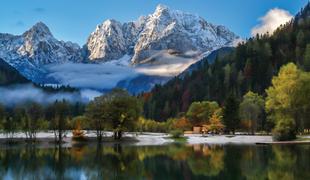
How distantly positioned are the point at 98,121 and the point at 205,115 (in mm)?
61204

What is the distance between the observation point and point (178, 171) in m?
36.4

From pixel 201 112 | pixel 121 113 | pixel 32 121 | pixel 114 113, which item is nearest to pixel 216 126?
pixel 201 112

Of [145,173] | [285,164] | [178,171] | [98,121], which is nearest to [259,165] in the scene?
[285,164]

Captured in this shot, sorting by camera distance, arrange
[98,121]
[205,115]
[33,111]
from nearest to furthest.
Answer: [98,121], [33,111], [205,115]

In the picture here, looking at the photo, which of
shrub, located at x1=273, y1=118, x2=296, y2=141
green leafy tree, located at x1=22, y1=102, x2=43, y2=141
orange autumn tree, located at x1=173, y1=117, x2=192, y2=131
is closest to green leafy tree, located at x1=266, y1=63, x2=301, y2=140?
shrub, located at x1=273, y1=118, x2=296, y2=141

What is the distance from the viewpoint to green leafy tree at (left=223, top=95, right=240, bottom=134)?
12569cm

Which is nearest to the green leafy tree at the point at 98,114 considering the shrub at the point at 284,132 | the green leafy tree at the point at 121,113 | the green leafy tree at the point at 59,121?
the green leafy tree at the point at 121,113

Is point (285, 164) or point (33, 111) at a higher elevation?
point (33, 111)

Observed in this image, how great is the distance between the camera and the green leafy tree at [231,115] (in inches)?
4948

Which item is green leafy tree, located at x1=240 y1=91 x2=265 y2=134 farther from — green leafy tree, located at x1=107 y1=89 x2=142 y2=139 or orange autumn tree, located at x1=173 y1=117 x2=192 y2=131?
Result: green leafy tree, located at x1=107 y1=89 x2=142 y2=139

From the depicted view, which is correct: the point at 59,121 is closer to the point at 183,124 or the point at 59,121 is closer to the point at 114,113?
the point at 114,113

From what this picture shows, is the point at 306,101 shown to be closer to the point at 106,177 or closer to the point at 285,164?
the point at 285,164

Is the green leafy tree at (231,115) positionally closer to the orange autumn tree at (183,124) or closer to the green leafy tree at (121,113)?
the green leafy tree at (121,113)

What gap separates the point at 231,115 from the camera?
126 meters
